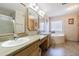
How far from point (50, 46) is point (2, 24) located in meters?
1.01

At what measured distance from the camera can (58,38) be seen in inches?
73.1

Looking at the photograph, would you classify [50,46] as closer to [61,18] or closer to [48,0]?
[61,18]

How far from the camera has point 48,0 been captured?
4.01 feet

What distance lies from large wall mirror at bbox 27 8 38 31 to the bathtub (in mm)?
495

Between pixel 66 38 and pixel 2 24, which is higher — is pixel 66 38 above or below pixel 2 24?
below

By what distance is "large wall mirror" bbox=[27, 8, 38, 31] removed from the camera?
2169 mm

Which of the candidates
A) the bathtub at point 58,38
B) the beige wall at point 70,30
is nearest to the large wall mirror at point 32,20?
the bathtub at point 58,38

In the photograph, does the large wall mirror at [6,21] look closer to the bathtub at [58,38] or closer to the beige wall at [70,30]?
the bathtub at [58,38]

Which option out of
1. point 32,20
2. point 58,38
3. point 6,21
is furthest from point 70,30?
point 6,21

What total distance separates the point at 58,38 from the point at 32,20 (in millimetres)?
760

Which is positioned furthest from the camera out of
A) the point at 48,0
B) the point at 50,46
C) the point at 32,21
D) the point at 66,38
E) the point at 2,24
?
the point at 32,21

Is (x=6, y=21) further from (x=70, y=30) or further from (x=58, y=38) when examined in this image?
(x=70, y=30)

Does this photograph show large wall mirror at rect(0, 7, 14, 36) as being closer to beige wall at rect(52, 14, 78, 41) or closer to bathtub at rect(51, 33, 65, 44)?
bathtub at rect(51, 33, 65, 44)

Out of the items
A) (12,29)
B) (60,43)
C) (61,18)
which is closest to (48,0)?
(61,18)
